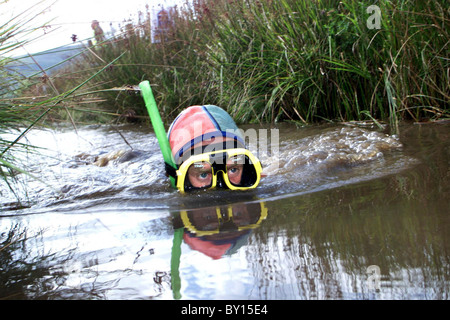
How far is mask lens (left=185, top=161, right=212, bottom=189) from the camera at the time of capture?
321 centimetres

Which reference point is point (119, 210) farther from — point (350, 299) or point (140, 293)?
point (350, 299)

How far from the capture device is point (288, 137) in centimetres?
496

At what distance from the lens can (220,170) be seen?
320cm

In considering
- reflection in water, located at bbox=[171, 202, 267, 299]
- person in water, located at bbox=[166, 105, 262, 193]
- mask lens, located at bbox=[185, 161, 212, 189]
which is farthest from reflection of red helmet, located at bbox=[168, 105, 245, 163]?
reflection in water, located at bbox=[171, 202, 267, 299]

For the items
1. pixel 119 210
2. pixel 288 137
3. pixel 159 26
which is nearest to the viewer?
pixel 119 210

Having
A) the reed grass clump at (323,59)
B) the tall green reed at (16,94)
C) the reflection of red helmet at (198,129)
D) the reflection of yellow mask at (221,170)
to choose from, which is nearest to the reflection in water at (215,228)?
the reflection of yellow mask at (221,170)

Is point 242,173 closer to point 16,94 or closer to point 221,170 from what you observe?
point 221,170

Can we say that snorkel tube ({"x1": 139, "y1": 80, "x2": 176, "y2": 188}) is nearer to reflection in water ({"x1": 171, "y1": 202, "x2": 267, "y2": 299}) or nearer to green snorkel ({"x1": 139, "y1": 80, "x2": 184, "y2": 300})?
green snorkel ({"x1": 139, "y1": 80, "x2": 184, "y2": 300})

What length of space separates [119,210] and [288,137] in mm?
2459

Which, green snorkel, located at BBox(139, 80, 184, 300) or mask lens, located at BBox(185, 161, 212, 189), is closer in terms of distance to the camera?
green snorkel, located at BBox(139, 80, 184, 300)

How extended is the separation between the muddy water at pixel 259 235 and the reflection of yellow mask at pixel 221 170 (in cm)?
10
